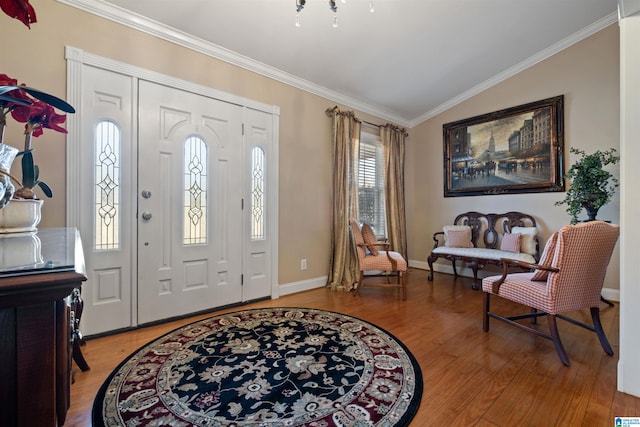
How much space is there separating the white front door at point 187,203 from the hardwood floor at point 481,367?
0.30 meters

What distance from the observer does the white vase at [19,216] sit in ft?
3.26

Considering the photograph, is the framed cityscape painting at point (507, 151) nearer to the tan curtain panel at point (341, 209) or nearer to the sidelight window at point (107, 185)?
the tan curtain panel at point (341, 209)

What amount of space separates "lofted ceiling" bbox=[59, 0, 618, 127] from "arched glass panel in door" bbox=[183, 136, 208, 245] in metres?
1.03

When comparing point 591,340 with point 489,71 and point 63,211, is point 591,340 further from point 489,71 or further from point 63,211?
point 63,211

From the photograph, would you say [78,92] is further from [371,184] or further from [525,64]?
[525,64]

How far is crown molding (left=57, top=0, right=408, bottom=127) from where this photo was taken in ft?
7.47

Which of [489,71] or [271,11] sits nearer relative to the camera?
[271,11]

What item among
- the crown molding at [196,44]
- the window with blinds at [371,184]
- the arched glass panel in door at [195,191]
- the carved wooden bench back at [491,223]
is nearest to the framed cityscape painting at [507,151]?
the carved wooden bench back at [491,223]

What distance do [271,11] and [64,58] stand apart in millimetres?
1732

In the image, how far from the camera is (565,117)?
361 centimetres

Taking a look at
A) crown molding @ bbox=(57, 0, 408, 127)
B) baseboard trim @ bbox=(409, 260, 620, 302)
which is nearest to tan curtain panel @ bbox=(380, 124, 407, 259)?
baseboard trim @ bbox=(409, 260, 620, 302)

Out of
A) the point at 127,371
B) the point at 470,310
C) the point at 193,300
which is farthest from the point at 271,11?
the point at 470,310

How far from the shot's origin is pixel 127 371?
179 centimetres

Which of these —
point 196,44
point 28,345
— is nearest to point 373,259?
point 196,44
